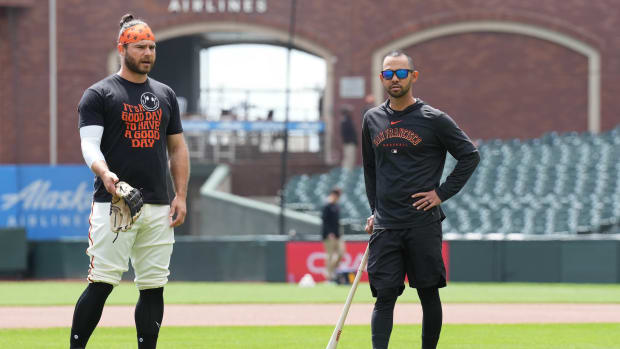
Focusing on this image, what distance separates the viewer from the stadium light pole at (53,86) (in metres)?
32.4

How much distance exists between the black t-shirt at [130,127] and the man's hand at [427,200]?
4.76 feet

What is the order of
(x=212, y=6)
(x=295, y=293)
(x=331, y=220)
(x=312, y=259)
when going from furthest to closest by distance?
(x=212, y=6) → (x=312, y=259) → (x=331, y=220) → (x=295, y=293)

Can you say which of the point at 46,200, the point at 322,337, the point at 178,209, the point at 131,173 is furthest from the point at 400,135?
the point at 46,200

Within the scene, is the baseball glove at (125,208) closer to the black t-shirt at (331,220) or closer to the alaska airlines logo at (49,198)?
the black t-shirt at (331,220)

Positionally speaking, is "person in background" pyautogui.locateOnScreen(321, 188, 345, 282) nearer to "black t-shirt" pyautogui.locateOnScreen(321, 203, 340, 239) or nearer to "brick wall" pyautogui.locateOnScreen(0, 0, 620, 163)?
"black t-shirt" pyautogui.locateOnScreen(321, 203, 340, 239)

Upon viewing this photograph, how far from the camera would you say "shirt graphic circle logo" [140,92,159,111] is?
5949 mm

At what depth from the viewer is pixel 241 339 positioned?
9.06 metres

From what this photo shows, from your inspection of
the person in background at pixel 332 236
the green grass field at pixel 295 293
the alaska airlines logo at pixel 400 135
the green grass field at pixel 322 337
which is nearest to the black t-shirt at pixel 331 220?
the person in background at pixel 332 236

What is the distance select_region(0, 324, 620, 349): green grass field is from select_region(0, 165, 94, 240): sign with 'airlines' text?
12648 millimetres

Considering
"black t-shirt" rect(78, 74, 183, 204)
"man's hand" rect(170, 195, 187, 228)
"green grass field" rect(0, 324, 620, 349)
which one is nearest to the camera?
"black t-shirt" rect(78, 74, 183, 204)

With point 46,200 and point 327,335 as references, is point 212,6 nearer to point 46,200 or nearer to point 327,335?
point 46,200

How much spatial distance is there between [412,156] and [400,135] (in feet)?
0.46

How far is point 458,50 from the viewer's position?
33.1 metres

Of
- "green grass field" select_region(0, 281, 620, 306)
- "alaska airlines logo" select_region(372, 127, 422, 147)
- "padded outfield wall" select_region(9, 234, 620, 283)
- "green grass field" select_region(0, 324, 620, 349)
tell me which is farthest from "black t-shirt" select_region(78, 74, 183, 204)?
"padded outfield wall" select_region(9, 234, 620, 283)
